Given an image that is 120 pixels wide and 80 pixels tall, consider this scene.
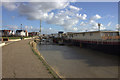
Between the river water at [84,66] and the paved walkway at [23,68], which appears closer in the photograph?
the paved walkway at [23,68]

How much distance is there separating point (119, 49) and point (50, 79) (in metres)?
17.1

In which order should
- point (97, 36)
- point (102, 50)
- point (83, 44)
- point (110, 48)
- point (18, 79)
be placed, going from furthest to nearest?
point (83, 44) < point (97, 36) < point (102, 50) < point (110, 48) < point (18, 79)

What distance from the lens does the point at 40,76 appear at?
590 cm

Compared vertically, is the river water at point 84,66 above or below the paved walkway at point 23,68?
below

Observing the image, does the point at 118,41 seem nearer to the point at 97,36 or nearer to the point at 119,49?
the point at 119,49

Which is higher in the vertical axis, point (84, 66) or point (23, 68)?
point (23, 68)

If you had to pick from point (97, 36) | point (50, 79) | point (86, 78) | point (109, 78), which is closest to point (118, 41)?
point (97, 36)

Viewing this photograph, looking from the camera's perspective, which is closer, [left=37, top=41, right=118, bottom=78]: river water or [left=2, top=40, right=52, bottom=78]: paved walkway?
[left=2, top=40, right=52, bottom=78]: paved walkway

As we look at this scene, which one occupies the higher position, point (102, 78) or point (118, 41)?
point (118, 41)

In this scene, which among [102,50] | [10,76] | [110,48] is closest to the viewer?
[10,76]

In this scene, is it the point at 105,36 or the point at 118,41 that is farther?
the point at 105,36

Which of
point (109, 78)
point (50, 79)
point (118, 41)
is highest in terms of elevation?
point (118, 41)

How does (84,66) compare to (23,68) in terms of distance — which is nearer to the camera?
(23,68)

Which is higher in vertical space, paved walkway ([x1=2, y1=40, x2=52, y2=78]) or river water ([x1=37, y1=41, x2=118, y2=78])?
paved walkway ([x1=2, y1=40, x2=52, y2=78])
